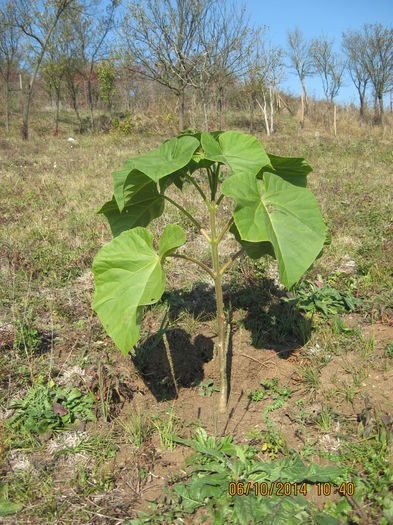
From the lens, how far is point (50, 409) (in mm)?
1940

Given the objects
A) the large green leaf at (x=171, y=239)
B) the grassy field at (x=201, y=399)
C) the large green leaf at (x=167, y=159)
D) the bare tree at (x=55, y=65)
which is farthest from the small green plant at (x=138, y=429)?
the bare tree at (x=55, y=65)

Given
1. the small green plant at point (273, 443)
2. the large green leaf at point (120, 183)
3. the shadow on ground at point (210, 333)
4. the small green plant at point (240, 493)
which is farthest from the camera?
the shadow on ground at point (210, 333)

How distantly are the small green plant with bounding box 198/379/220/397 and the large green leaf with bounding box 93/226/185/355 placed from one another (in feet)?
2.68

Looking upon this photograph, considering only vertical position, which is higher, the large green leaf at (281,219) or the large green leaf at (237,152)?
the large green leaf at (237,152)

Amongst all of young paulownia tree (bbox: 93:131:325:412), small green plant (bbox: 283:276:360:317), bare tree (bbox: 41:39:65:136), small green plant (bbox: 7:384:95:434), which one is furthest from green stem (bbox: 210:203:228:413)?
bare tree (bbox: 41:39:65:136)

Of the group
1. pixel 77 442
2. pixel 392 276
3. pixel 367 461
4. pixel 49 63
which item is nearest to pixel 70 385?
pixel 77 442

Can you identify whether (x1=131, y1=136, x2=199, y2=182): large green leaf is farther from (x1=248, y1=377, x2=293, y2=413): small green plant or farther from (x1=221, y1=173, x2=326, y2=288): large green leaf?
(x1=248, y1=377, x2=293, y2=413): small green plant

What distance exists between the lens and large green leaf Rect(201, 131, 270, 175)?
5.14 feet

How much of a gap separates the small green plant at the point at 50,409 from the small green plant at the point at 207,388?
1.85ft

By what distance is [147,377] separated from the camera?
7.52 feet

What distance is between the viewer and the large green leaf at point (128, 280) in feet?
4.94
